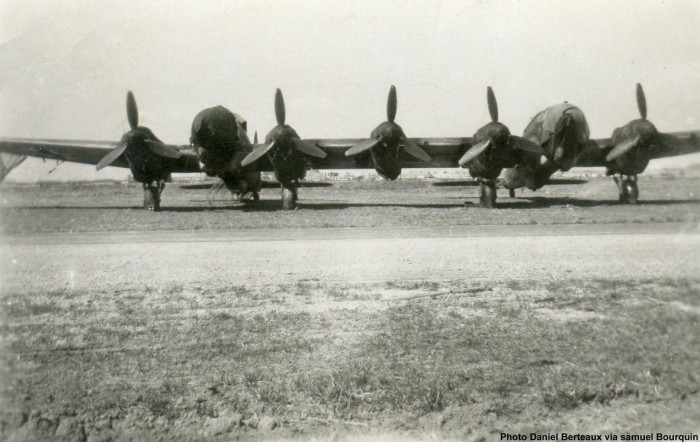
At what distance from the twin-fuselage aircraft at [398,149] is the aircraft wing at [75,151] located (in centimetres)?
9

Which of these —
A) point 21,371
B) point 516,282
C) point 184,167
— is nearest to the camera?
point 21,371

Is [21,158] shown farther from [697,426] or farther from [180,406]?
[697,426]

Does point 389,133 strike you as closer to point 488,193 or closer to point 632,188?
point 488,193

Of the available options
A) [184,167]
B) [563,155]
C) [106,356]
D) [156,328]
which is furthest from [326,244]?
[184,167]

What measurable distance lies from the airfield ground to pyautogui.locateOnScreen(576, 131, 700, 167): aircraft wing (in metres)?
12.5

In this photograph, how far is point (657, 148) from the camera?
21141 millimetres

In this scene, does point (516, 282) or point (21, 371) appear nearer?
point (21, 371)

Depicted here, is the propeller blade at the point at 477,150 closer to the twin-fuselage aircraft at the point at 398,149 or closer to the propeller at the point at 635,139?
the twin-fuselage aircraft at the point at 398,149

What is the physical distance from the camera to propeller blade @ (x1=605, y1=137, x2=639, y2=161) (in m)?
21.1

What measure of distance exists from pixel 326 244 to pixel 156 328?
633 cm

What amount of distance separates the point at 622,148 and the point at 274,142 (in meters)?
14.5

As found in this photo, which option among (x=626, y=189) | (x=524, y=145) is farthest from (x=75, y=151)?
(x=626, y=189)

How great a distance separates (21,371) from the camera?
5.30 metres

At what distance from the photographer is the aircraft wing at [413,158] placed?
23.4m
